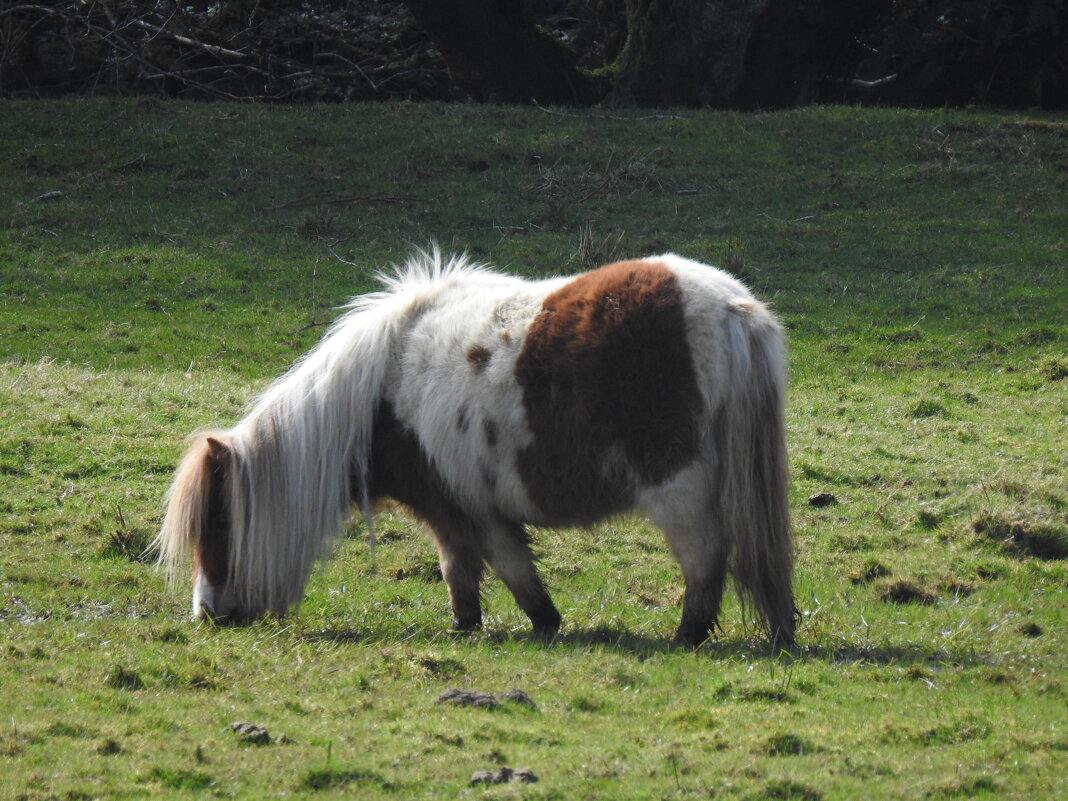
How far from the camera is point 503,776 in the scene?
13.0 ft

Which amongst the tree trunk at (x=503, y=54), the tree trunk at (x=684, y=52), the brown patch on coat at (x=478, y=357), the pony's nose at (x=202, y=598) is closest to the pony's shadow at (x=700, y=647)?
the pony's nose at (x=202, y=598)

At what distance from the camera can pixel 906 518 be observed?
317 inches

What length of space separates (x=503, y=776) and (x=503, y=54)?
1745cm

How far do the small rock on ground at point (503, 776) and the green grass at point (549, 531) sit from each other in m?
0.06

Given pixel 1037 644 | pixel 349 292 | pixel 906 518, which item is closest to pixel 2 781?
pixel 1037 644

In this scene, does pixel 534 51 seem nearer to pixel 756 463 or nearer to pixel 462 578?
pixel 462 578

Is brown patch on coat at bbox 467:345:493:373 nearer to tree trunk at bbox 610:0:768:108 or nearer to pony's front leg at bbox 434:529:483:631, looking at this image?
pony's front leg at bbox 434:529:483:631

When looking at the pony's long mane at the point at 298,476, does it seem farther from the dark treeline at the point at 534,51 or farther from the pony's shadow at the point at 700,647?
the dark treeline at the point at 534,51

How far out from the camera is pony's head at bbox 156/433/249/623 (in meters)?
6.27

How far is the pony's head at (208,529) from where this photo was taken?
627 cm

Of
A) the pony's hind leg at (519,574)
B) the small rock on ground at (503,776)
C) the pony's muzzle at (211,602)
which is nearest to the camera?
the small rock on ground at (503,776)

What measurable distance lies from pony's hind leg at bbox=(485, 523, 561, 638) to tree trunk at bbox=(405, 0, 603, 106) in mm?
14820

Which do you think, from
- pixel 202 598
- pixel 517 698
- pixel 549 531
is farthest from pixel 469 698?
pixel 549 531

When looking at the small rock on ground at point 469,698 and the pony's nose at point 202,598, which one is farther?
the pony's nose at point 202,598
